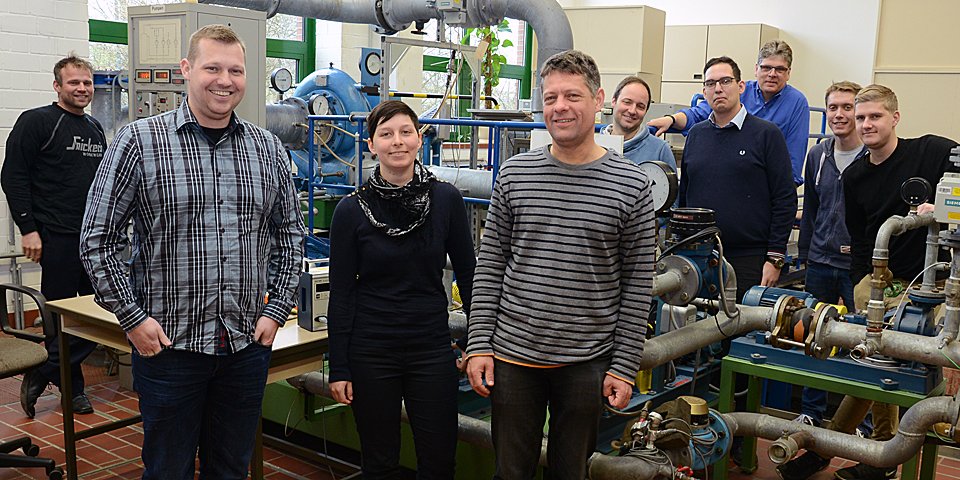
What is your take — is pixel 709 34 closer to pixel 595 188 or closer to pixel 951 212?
pixel 951 212

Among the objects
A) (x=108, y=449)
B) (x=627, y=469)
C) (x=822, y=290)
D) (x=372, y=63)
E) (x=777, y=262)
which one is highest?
(x=372, y=63)

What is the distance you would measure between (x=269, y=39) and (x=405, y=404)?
577 cm

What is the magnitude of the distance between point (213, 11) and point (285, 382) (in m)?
1.70

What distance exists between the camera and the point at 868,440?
259cm

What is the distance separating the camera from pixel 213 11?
154 inches

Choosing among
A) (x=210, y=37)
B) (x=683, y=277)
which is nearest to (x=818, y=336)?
(x=683, y=277)

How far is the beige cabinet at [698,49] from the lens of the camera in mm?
8367

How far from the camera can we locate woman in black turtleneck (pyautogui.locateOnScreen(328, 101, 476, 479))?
230 centimetres

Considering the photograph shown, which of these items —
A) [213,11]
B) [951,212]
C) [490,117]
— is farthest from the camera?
[490,117]

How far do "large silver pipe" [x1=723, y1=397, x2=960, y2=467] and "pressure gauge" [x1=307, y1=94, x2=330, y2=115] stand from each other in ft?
13.5

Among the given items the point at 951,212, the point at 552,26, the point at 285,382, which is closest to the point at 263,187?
the point at 285,382

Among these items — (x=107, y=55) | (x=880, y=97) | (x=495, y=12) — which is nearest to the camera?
(x=880, y=97)

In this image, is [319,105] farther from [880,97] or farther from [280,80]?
[880,97]

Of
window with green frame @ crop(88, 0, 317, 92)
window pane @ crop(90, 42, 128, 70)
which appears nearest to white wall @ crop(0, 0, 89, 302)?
window with green frame @ crop(88, 0, 317, 92)
